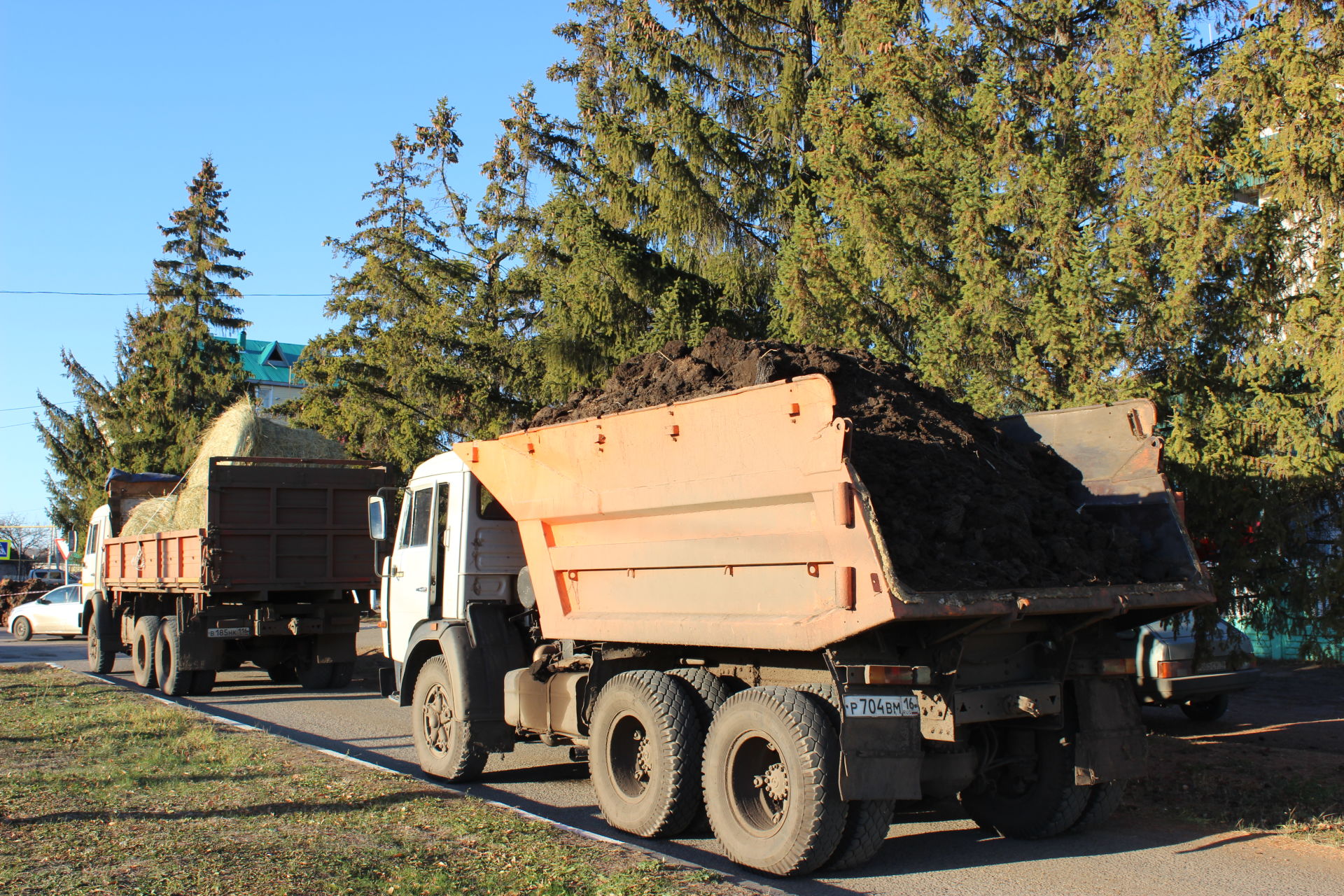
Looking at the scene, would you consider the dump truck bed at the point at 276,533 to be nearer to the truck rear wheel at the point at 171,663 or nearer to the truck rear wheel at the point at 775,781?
the truck rear wheel at the point at 171,663

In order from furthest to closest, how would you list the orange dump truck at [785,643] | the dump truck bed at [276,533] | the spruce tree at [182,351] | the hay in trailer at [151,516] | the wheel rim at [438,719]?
the spruce tree at [182,351] → the hay in trailer at [151,516] → the dump truck bed at [276,533] → the wheel rim at [438,719] → the orange dump truck at [785,643]

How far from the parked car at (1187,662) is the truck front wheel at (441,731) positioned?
570 cm

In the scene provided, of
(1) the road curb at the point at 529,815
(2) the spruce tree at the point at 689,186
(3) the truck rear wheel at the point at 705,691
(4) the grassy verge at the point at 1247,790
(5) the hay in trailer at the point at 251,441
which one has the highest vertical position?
(2) the spruce tree at the point at 689,186

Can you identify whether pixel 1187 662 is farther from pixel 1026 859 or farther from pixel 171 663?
pixel 171 663

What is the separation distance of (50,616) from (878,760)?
24.9m

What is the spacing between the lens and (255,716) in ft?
39.0

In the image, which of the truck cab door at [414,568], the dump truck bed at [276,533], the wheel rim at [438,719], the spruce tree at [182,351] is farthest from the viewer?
the spruce tree at [182,351]

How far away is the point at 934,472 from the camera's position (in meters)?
6.01

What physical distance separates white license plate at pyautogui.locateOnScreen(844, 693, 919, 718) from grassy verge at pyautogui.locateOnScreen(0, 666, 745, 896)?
3.24ft

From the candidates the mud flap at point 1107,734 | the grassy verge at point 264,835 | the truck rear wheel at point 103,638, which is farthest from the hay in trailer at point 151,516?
the mud flap at point 1107,734

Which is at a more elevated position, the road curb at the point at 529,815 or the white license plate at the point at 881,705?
the white license plate at the point at 881,705

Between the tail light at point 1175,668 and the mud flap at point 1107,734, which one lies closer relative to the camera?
the mud flap at point 1107,734

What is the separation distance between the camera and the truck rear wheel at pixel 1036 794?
251 inches

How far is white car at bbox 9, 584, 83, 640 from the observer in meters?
24.9
